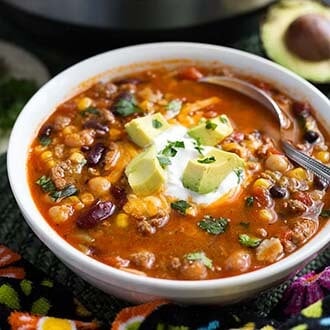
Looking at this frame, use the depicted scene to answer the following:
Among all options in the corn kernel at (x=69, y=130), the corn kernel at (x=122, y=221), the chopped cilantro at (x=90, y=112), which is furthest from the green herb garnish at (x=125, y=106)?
the corn kernel at (x=122, y=221)

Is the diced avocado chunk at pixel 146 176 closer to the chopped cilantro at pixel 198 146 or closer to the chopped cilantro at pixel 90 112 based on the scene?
the chopped cilantro at pixel 198 146

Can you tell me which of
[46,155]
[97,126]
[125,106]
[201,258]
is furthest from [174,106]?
[201,258]

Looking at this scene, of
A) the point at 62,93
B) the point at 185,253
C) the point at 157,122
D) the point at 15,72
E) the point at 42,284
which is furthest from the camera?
the point at 15,72

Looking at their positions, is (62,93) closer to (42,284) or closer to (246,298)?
(42,284)

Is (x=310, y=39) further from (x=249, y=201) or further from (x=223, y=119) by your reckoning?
(x=249, y=201)

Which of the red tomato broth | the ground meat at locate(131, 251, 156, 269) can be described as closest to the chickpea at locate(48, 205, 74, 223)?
the red tomato broth

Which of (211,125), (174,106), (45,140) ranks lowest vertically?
(45,140)

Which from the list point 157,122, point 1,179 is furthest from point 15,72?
point 157,122
